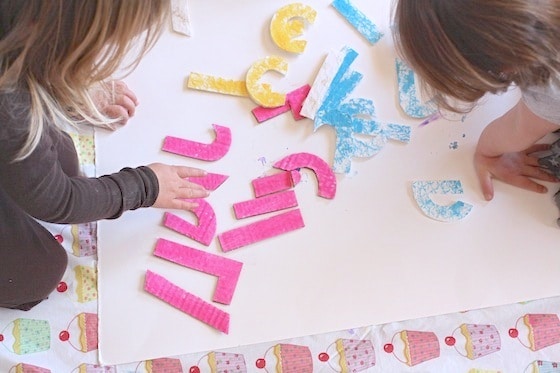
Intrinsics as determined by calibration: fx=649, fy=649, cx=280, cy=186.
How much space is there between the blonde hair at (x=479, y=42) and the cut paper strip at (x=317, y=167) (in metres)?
0.25

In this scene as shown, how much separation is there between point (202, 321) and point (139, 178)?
0.70ft

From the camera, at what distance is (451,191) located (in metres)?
0.96

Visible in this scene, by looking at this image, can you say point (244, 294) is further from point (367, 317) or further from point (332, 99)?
point (332, 99)

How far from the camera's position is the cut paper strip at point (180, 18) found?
3.35 ft

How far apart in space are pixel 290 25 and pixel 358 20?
0.11m

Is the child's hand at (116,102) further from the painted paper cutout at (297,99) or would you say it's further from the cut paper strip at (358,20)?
the cut paper strip at (358,20)

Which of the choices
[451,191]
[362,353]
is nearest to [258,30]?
[451,191]

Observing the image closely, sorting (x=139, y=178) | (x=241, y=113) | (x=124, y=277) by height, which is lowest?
(x=124, y=277)

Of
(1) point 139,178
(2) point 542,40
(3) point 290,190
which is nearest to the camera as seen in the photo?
(2) point 542,40

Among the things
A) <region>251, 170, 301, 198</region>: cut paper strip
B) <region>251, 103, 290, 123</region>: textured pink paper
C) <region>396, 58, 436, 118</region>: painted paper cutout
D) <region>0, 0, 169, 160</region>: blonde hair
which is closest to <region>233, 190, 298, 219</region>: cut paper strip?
<region>251, 170, 301, 198</region>: cut paper strip

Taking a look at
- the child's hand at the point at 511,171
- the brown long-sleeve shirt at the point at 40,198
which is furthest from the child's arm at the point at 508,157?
the brown long-sleeve shirt at the point at 40,198

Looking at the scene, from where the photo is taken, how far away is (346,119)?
38.4 inches

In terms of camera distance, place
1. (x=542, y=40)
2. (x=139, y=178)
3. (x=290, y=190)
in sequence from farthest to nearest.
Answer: (x=290, y=190) < (x=139, y=178) < (x=542, y=40)

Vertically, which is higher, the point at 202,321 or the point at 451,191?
the point at 451,191
